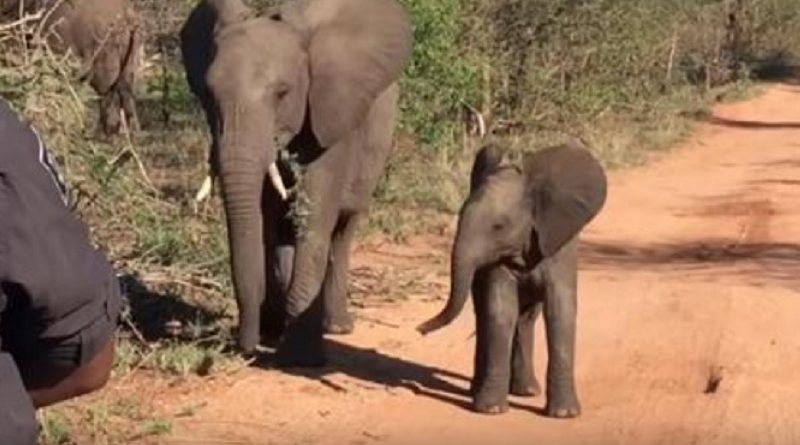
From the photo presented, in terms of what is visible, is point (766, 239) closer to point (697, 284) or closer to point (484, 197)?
point (697, 284)

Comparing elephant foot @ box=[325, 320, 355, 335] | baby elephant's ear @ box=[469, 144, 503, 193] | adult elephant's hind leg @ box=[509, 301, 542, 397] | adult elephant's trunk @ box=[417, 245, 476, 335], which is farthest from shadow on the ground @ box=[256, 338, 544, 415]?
baby elephant's ear @ box=[469, 144, 503, 193]

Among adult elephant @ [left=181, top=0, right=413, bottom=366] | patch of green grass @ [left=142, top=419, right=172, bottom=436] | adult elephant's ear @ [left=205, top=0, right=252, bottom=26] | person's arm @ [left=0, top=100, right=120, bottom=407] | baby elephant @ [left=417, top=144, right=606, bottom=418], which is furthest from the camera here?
adult elephant's ear @ [left=205, top=0, right=252, bottom=26]

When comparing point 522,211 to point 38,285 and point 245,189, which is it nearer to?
point 245,189

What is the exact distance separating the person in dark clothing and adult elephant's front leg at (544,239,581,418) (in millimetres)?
5217

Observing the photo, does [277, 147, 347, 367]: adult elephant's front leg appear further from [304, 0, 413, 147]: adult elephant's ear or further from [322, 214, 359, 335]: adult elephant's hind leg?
[322, 214, 359, 335]: adult elephant's hind leg

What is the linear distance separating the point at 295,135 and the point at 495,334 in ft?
5.47

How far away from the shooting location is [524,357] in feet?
25.6

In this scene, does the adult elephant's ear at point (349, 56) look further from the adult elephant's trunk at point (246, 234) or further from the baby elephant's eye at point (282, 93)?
the adult elephant's trunk at point (246, 234)

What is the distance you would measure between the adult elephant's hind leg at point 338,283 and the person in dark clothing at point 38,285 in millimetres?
6951

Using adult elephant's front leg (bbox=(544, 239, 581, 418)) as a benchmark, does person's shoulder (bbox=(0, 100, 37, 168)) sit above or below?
above

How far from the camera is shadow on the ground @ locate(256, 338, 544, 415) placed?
26.3 ft

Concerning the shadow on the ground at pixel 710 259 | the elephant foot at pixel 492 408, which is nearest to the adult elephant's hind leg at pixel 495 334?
the elephant foot at pixel 492 408

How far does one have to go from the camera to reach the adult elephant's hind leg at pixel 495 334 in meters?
A: 7.42

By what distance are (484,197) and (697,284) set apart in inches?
153
